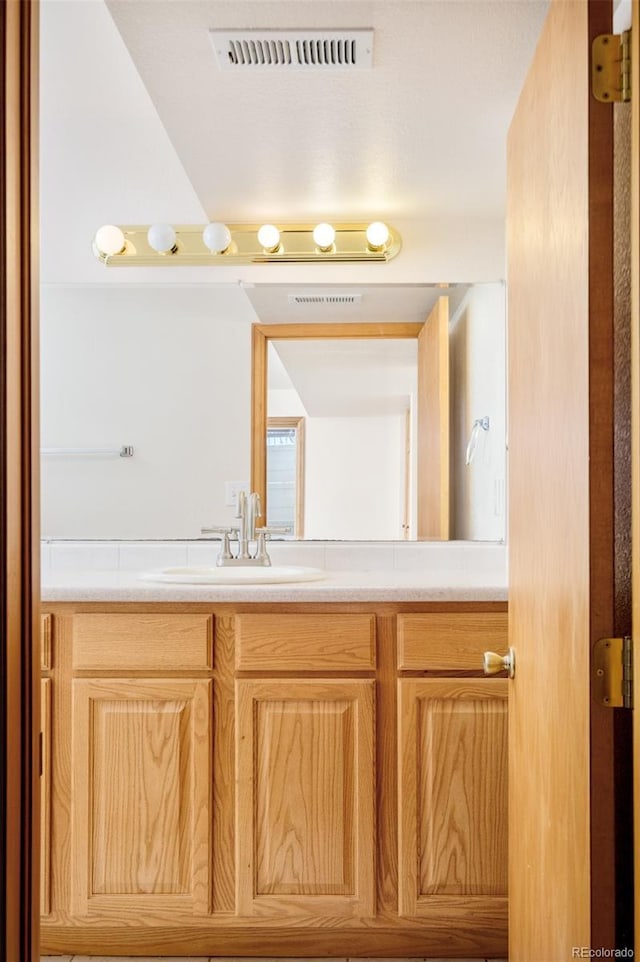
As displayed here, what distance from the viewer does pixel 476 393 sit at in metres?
2.54

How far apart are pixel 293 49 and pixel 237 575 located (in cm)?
136

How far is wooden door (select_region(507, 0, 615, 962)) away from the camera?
36.9 inches

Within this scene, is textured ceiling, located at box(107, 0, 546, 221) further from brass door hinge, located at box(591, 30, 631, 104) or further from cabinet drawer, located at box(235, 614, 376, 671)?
cabinet drawer, located at box(235, 614, 376, 671)

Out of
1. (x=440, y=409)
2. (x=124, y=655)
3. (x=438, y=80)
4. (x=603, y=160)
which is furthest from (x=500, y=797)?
(x=438, y=80)

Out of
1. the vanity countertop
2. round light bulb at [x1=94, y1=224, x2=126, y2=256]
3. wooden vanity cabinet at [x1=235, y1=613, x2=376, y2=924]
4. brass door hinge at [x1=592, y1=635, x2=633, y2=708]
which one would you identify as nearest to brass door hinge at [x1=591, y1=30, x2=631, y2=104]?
brass door hinge at [x1=592, y1=635, x2=633, y2=708]

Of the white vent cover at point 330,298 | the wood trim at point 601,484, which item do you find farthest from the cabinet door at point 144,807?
the white vent cover at point 330,298

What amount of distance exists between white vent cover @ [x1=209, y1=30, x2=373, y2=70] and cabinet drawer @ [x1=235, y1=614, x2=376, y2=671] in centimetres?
129

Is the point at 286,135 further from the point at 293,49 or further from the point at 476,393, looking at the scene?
the point at 476,393

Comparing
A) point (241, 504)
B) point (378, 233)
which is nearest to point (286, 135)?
point (378, 233)

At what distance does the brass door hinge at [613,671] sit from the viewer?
91cm

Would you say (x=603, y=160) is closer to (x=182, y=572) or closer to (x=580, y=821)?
(x=580, y=821)

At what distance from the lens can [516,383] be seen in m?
1.37

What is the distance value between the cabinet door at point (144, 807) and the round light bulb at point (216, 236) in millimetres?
1346

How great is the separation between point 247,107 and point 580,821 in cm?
176
